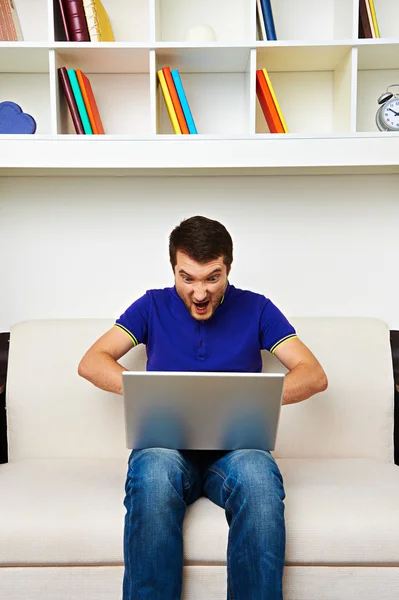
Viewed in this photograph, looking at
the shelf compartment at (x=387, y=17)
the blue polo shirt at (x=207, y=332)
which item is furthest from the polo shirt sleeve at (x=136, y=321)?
the shelf compartment at (x=387, y=17)

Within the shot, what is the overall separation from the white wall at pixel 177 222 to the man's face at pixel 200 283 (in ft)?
2.42

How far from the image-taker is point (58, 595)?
5.84 ft

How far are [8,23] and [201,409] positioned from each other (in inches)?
63.2

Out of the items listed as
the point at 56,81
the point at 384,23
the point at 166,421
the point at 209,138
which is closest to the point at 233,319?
the point at 166,421

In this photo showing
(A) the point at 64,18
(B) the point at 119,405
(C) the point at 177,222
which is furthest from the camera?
(C) the point at 177,222

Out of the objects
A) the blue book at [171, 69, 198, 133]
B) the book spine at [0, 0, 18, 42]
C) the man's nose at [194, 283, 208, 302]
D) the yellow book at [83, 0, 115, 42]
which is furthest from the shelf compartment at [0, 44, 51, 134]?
the man's nose at [194, 283, 208, 302]

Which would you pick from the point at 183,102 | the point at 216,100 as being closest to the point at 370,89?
the point at 216,100

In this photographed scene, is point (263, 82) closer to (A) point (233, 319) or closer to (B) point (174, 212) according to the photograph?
(B) point (174, 212)

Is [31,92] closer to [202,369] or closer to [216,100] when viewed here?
[216,100]

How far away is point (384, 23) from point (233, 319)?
1375 mm

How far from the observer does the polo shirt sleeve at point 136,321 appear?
2.17 metres

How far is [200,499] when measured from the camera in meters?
1.94

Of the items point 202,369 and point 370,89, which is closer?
point 202,369

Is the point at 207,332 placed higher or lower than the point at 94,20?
lower
